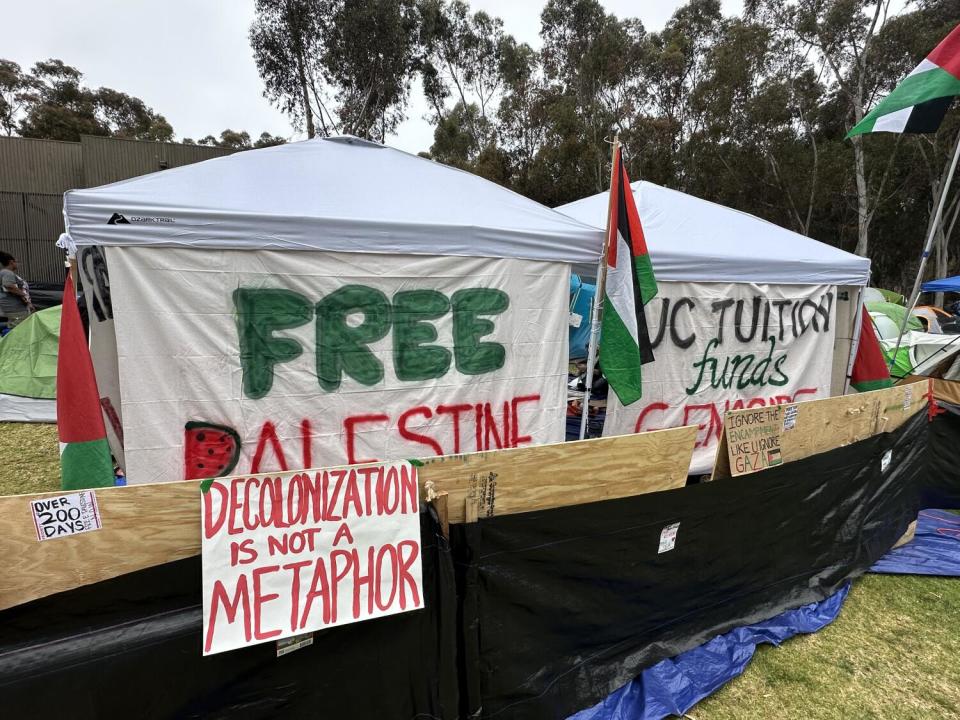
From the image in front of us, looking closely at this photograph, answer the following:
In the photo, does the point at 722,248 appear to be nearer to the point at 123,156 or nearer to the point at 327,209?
the point at 327,209

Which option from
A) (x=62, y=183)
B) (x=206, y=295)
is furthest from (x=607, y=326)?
(x=62, y=183)

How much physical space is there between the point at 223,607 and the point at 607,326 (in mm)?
→ 2800

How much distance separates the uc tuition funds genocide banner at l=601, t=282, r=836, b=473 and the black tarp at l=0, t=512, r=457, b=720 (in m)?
2.50

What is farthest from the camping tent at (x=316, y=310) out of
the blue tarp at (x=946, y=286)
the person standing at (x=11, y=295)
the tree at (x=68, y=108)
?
the tree at (x=68, y=108)

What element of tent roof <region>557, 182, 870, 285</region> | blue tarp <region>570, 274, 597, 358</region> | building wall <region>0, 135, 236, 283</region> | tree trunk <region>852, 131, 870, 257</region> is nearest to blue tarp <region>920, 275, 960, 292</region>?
tree trunk <region>852, 131, 870, 257</region>

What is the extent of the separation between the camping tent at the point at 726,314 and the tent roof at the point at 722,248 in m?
0.01

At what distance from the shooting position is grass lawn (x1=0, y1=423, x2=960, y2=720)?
8.91ft

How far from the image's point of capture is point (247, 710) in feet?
5.88

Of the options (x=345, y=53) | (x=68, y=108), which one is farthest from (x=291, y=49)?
(x=68, y=108)

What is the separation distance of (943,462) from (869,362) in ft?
3.79

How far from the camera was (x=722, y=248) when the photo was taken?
14.9 feet

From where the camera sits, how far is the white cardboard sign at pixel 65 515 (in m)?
1.55

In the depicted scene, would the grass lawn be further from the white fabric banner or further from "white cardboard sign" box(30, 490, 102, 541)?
"white cardboard sign" box(30, 490, 102, 541)

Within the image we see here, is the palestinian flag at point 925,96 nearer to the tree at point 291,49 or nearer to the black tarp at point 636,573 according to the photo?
the black tarp at point 636,573
